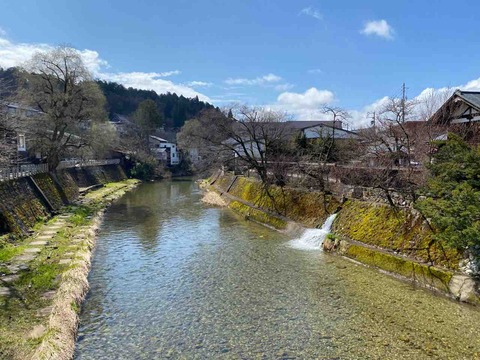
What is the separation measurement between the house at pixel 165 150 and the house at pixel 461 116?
64790 millimetres

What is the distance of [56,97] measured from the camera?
31.4 m

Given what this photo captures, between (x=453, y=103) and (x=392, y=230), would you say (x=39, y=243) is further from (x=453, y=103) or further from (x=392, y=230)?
Answer: (x=453, y=103)

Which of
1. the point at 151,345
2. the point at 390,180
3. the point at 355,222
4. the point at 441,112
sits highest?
the point at 441,112

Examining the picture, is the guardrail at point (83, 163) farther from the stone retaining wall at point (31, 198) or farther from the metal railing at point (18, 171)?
the metal railing at point (18, 171)

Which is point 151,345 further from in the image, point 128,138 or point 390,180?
point 128,138

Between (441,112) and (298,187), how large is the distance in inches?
424

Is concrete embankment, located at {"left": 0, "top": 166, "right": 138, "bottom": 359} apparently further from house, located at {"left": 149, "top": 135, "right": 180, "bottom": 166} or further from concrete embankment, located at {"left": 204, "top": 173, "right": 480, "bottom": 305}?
house, located at {"left": 149, "top": 135, "right": 180, "bottom": 166}

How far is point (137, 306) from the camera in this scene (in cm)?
1220

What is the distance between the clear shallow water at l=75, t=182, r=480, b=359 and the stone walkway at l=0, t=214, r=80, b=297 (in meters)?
1.47

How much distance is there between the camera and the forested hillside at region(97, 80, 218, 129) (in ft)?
394

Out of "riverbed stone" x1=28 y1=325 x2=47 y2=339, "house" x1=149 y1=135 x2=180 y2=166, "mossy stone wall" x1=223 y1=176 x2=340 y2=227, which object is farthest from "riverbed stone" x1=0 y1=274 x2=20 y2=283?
"house" x1=149 y1=135 x2=180 y2=166

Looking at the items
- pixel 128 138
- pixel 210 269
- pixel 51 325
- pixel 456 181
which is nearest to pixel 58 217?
pixel 210 269

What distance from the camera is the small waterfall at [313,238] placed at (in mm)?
19984

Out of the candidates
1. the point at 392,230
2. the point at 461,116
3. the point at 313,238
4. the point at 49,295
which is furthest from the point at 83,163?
the point at 461,116
